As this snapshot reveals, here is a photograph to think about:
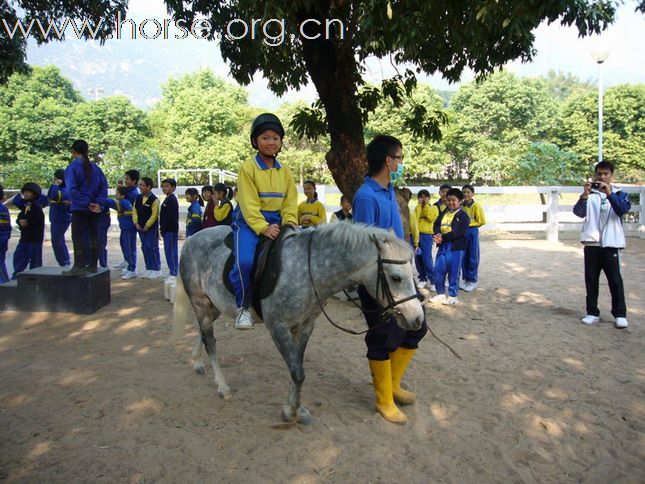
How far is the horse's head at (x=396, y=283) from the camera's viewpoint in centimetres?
312

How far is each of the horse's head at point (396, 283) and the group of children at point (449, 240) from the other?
Answer: 4.33m

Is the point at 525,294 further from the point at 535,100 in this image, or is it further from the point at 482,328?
the point at 535,100

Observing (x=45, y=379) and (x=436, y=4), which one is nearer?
(x=45, y=379)

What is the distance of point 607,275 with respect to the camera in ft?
19.6

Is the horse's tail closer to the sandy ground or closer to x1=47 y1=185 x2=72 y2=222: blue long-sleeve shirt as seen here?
the sandy ground

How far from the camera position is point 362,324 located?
635cm

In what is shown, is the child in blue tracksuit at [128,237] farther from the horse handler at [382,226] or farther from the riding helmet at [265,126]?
the horse handler at [382,226]

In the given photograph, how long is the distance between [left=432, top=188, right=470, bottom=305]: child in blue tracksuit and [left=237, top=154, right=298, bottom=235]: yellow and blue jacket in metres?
4.09

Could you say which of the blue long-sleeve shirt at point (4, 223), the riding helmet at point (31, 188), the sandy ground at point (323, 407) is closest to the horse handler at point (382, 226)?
the sandy ground at point (323, 407)

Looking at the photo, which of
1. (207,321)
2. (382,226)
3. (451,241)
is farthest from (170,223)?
(382,226)

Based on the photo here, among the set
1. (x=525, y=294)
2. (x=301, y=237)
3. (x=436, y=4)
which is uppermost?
(x=436, y=4)

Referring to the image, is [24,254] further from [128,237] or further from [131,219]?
[131,219]

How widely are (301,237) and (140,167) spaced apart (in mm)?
30823

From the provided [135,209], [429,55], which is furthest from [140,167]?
[429,55]
